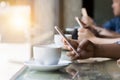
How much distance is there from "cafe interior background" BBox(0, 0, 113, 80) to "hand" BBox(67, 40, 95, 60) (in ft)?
0.62

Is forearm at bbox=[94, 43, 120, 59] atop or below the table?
below

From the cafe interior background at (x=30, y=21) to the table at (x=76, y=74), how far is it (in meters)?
0.06

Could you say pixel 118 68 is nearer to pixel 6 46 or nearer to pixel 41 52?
pixel 41 52

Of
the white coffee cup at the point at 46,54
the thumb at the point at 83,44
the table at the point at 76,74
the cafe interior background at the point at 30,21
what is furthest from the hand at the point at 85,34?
the white coffee cup at the point at 46,54

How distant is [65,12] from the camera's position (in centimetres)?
438

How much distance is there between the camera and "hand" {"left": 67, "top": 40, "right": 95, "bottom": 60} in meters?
1.28

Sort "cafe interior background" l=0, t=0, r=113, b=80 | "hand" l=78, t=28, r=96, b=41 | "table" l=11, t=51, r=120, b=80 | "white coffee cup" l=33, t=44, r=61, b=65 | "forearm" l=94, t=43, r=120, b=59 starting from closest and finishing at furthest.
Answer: "table" l=11, t=51, r=120, b=80 < "white coffee cup" l=33, t=44, r=61, b=65 < "cafe interior background" l=0, t=0, r=113, b=80 < "forearm" l=94, t=43, r=120, b=59 < "hand" l=78, t=28, r=96, b=41

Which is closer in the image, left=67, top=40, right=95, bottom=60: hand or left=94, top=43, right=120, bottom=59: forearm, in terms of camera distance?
left=67, top=40, right=95, bottom=60: hand

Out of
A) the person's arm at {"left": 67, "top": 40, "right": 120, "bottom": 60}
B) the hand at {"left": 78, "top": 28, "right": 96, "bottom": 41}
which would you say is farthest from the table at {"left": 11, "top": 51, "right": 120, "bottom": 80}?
the hand at {"left": 78, "top": 28, "right": 96, "bottom": 41}

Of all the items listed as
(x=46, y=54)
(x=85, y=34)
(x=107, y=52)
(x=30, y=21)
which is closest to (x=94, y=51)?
(x=107, y=52)

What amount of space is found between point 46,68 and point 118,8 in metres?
2.30

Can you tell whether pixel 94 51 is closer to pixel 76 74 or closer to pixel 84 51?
pixel 84 51

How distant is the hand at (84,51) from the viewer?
1.28m

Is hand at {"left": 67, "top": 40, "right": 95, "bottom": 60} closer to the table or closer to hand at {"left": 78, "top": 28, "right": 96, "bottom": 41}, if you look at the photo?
the table
